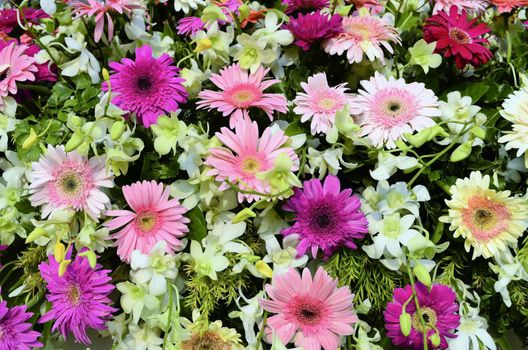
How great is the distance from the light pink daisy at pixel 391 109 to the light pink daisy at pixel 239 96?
0.10 meters

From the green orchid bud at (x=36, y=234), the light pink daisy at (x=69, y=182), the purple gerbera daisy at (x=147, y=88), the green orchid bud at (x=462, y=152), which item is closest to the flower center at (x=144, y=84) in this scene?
the purple gerbera daisy at (x=147, y=88)

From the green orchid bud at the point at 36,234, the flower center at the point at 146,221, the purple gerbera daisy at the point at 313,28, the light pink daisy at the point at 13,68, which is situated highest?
the purple gerbera daisy at the point at 313,28

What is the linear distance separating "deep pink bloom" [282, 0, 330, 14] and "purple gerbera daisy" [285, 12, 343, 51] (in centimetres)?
6

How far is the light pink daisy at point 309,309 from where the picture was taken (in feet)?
2.04

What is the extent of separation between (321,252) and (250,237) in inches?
3.5

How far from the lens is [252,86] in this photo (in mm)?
712

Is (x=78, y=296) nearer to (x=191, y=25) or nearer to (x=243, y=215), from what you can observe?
(x=243, y=215)

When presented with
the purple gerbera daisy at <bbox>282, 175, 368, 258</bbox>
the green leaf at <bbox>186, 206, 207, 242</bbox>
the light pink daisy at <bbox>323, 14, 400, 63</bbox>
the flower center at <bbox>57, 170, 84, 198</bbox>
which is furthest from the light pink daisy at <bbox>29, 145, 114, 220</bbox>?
the light pink daisy at <bbox>323, 14, 400, 63</bbox>

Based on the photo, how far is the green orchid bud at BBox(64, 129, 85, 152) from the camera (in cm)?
63

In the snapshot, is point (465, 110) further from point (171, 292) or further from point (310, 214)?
point (171, 292)

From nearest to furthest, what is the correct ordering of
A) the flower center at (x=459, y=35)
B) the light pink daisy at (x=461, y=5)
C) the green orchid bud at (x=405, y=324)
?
the green orchid bud at (x=405, y=324) → the flower center at (x=459, y=35) → the light pink daisy at (x=461, y=5)

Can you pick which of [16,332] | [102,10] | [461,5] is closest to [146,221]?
[16,332]

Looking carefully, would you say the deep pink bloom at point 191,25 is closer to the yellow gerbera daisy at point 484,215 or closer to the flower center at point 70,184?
the flower center at point 70,184

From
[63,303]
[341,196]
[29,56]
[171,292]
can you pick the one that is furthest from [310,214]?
[29,56]
